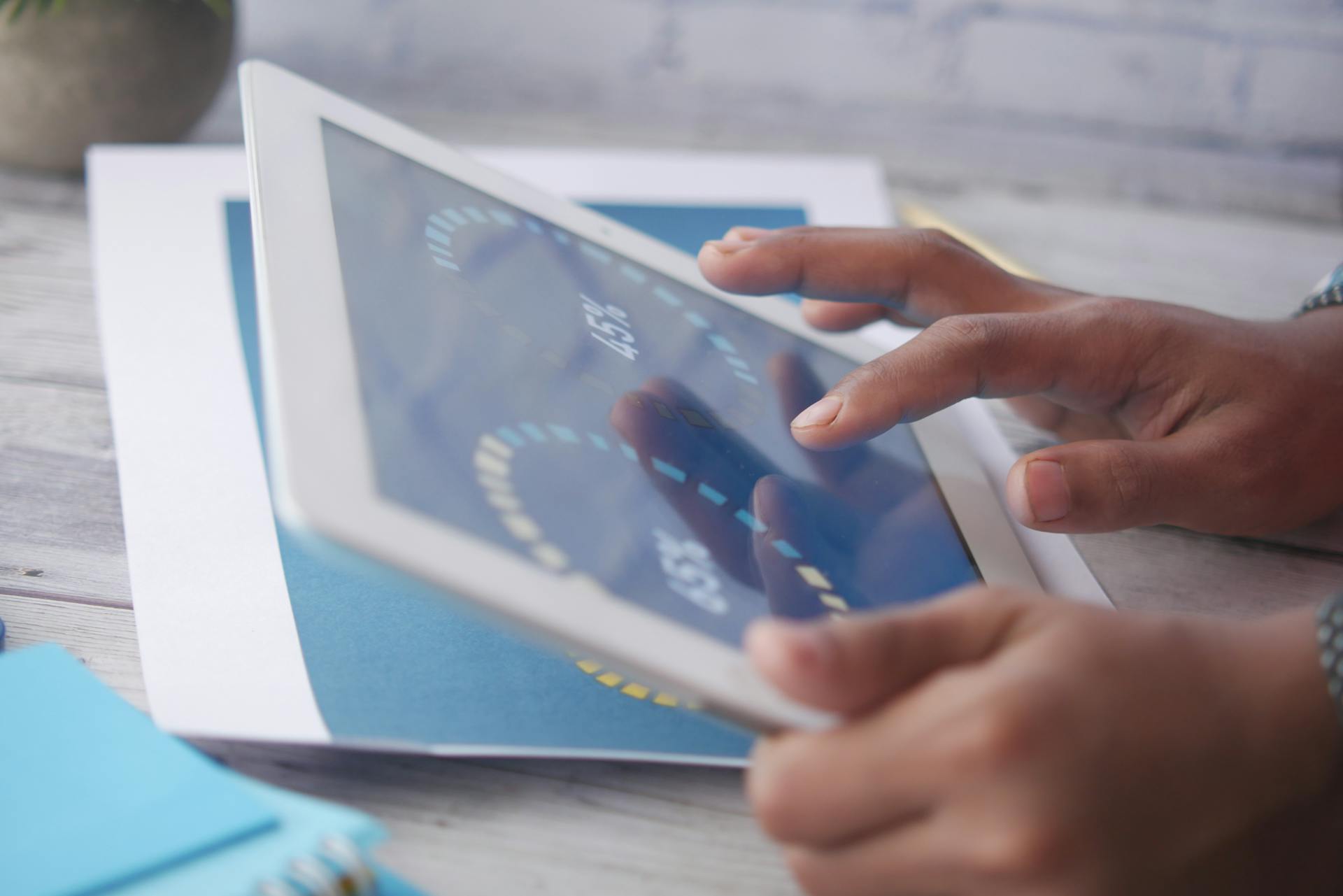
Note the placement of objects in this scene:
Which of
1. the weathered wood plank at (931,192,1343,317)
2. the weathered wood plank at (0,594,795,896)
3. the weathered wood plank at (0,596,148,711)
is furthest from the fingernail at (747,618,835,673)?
the weathered wood plank at (931,192,1343,317)

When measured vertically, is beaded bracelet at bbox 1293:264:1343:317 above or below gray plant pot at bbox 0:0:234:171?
above

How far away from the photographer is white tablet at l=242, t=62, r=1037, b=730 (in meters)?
0.31

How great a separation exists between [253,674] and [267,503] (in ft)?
0.40

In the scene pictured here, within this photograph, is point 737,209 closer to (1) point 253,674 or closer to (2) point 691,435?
(2) point 691,435

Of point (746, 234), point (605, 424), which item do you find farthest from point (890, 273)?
point (605, 424)

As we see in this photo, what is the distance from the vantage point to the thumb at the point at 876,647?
29cm

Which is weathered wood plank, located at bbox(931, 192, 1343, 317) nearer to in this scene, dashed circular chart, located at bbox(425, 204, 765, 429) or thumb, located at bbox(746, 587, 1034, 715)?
dashed circular chart, located at bbox(425, 204, 765, 429)

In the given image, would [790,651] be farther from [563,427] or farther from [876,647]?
[563,427]

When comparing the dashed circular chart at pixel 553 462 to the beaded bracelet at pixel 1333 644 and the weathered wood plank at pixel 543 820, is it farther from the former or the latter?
the beaded bracelet at pixel 1333 644

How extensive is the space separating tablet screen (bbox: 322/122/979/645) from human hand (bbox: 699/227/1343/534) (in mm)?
34

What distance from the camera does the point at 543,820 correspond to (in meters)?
0.38

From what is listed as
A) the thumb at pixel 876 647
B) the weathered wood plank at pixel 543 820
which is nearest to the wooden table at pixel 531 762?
the weathered wood plank at pixel 543 820

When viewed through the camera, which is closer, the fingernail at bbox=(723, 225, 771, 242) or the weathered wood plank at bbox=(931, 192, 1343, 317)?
the fingernail at bbox=(723, 225, 771, 242)

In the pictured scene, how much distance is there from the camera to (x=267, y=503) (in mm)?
515
